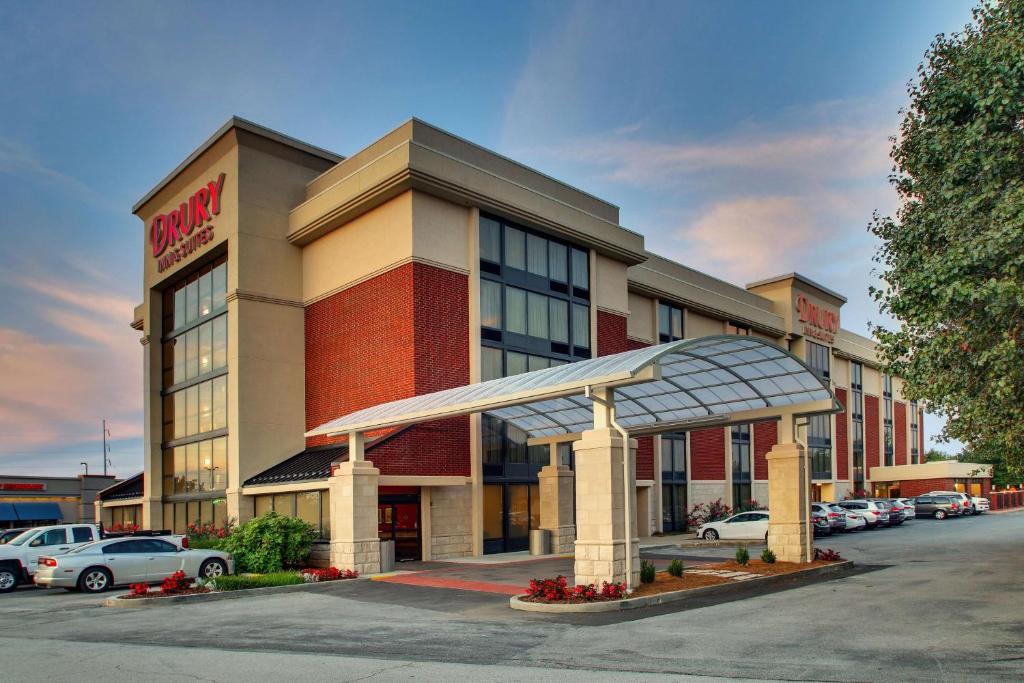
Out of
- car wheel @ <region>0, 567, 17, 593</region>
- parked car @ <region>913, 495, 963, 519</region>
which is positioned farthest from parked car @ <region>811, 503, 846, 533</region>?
car wheel @ <region>0, 567, 17, 593</region>

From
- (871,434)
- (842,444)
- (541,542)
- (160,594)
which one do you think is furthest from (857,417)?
(160,594)

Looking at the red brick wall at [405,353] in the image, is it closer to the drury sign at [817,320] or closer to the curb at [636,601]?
the curb at [636,601]

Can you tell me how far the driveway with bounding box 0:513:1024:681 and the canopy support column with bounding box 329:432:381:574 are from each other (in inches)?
124

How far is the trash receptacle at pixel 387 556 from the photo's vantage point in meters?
24.1

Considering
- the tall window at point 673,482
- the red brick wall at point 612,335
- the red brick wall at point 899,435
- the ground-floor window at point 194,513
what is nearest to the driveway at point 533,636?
the ground-floor window at point 194,513

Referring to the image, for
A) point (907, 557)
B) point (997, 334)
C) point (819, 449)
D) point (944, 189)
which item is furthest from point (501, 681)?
point (819, 449)

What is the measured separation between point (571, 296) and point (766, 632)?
849 inches

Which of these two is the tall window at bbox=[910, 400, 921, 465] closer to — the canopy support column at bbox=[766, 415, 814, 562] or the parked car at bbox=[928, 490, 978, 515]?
the parked car at bbox=[928, 490, 978, 515]

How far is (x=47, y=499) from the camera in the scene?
53.6 m

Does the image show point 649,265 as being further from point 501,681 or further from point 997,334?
point 501,681

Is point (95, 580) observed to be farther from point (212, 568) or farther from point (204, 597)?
point (204, 597)

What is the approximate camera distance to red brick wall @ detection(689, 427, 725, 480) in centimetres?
4384

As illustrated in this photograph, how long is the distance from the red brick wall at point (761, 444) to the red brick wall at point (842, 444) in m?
10.8

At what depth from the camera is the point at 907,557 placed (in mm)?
25625
